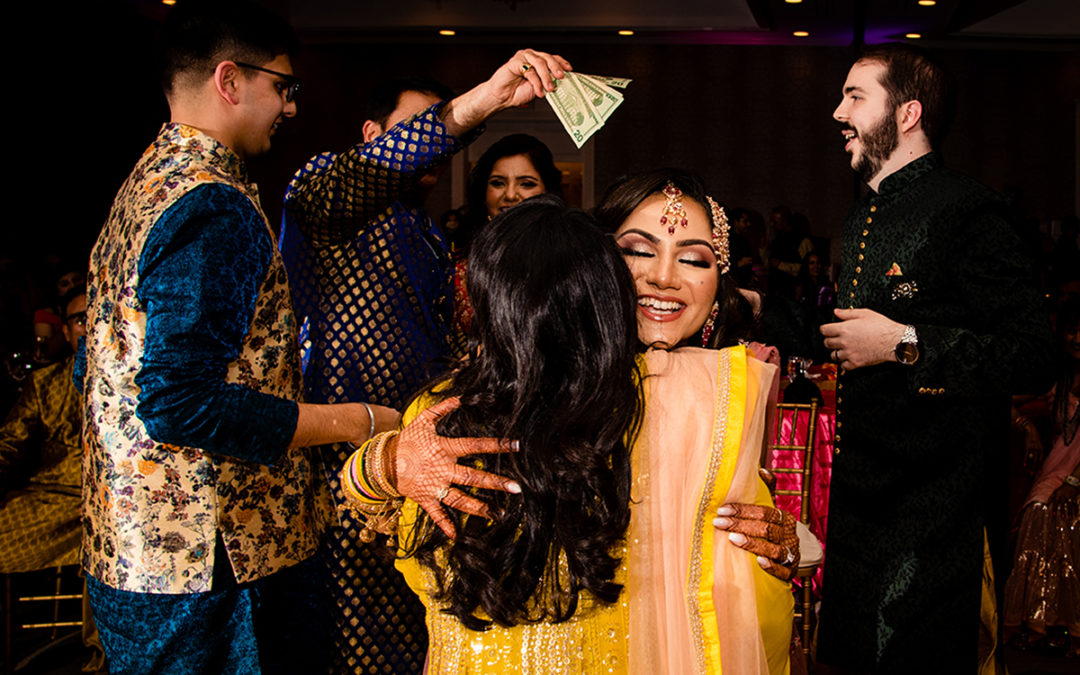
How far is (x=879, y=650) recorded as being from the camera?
79.4 inches

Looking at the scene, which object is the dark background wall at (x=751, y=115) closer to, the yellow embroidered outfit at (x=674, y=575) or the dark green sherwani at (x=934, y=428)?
the dark green sherwani at (x=934, y=428)

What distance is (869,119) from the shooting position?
214 cm

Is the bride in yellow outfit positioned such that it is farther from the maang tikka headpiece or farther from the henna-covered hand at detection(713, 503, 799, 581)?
the maang tikka headpiece

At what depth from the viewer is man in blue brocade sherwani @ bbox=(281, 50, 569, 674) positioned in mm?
1712

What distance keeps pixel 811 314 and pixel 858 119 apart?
0.51 meters

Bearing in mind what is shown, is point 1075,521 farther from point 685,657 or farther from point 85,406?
point 85,406

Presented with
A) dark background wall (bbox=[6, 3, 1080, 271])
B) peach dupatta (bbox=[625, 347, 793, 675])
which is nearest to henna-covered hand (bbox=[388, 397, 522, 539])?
peach dupatta (bbox=[625, 347, 793, 675])

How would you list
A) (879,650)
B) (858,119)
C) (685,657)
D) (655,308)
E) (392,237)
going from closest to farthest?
(685,657)
(655,308)
(392,237)
(879,650)
(858,119)

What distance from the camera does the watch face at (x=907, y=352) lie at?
1.92m

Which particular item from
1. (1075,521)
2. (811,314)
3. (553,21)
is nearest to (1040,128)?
(553,21)

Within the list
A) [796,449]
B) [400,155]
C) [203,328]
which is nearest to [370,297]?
[400,155]

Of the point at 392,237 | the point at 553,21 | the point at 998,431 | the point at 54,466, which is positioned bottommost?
the point at 54,466

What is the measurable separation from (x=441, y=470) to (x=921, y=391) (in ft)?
4.05

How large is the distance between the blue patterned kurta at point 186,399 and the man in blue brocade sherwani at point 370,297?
0.26 metres
